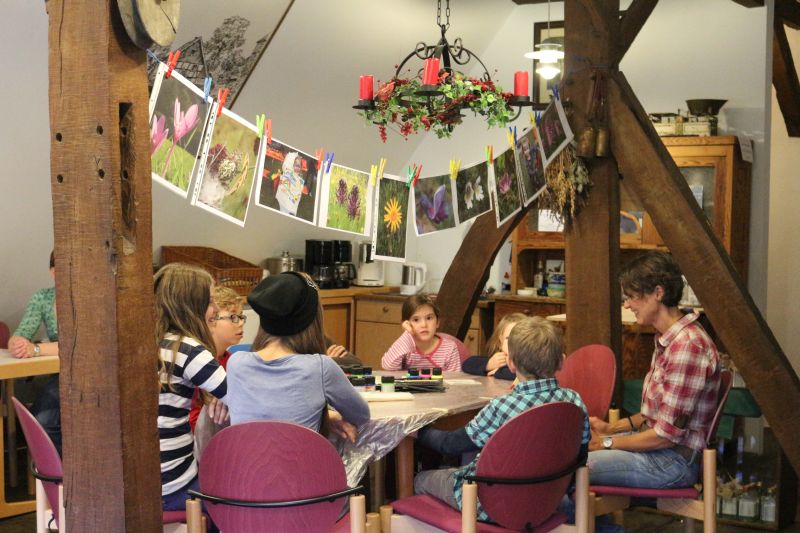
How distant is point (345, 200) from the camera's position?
13.4 feet

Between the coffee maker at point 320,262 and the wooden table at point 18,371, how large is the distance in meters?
2.84

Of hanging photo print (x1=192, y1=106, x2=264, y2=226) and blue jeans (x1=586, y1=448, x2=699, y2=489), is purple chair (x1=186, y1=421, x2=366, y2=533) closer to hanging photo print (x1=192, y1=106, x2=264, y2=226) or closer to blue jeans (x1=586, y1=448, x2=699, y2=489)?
hanging photo print (x1=192, y1=106, x2=264, y2=226)

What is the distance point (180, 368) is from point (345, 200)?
3.98ft

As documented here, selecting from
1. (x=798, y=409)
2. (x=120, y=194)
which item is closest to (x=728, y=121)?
(x=798, y=409)

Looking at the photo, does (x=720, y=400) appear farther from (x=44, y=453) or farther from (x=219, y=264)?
(x=219, y=264)

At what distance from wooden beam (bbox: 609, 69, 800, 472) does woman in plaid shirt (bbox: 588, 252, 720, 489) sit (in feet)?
1.72

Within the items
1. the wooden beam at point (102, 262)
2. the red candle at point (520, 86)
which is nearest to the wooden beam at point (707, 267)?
the red candle at point (520, 86)

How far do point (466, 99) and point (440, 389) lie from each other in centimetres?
166

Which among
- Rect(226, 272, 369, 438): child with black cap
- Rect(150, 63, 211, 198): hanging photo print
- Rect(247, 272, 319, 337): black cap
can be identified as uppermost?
Rect(150, 63, 211, 198): hanging photo print

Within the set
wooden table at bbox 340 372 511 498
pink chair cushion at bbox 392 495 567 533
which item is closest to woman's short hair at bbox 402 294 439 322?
wooden table at bbox 340 372 511 498

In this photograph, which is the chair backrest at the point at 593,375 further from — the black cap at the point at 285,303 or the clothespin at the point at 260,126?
the clothespin at the point at 260,126

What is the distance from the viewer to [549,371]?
316cm

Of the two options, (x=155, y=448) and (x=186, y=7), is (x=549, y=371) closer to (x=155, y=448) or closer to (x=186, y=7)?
(x=155, y=448)

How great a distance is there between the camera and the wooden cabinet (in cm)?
735
